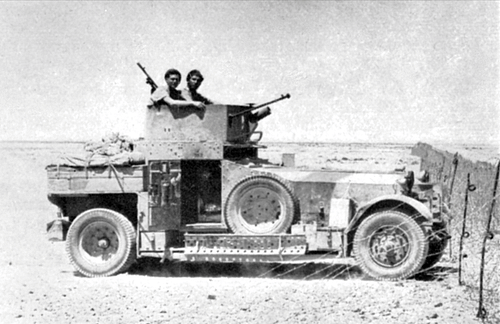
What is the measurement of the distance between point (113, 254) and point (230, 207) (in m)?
1.94

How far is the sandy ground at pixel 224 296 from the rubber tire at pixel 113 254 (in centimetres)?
25

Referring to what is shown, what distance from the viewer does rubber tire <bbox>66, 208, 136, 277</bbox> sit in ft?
40.5

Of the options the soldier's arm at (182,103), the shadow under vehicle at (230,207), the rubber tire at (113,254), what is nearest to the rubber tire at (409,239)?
the shadow under vehicle at (230,207)

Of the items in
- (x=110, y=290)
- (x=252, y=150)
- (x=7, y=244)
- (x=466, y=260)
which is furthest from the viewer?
(x=7, y=244)

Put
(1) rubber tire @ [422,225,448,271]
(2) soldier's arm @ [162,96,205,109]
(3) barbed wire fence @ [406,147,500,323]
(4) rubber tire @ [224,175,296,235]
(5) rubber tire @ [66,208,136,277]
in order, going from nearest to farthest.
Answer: (3) barbed wire fence @ [406,147,500,323] < (1) rubber tire @ [422,225,448,271] < (4) rubber tire @ [224,175,296,235] < (5) rubber tire @ [66,208,136,277] < (2) soldier's arm @ [162,96,205,109]

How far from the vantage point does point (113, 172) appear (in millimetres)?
12492

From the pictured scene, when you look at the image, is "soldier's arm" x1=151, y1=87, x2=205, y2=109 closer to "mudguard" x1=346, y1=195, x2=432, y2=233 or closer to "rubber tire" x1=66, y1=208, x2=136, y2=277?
"rubber tire" x1=66, y1=208, x2=136, y2=277

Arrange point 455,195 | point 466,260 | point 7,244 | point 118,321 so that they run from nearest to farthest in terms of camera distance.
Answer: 1. point 118,321
2. point 466,260
3. point 7,244
4. point 455,195

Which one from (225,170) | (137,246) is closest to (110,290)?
(137,246)

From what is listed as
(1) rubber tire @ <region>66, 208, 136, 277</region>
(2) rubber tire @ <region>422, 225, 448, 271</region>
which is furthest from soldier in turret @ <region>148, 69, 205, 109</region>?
(2) rubber tire @ <region>422, 225, 448, 271</region>

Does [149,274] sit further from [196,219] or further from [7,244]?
[7,244]

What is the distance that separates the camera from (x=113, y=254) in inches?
492

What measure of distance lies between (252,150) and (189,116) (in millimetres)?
1459

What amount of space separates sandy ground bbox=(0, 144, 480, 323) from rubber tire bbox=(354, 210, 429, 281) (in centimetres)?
21
